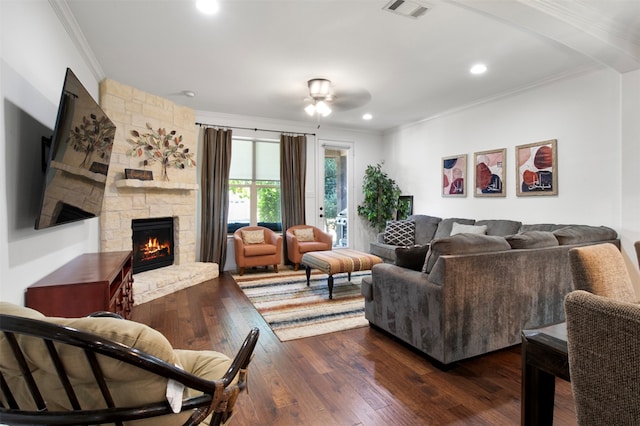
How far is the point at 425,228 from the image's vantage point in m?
5.47

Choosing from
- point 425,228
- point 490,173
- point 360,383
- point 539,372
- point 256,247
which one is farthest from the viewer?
point 425,228

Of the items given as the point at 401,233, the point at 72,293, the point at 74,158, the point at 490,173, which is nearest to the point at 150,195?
the point at 74,158

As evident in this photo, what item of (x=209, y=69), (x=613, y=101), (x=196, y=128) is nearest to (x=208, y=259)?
(x=196, y=128)

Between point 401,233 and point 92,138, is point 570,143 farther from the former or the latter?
point 92,138

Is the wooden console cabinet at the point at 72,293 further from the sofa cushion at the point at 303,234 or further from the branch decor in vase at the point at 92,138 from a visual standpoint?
the sofa cushion at the point at 303,234

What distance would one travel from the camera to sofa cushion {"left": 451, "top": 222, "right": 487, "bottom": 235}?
4.45 metres

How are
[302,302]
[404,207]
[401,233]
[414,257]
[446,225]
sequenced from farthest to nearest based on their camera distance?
[404,207] < [401,233] < [446,225] < [302,302] < [414,257]

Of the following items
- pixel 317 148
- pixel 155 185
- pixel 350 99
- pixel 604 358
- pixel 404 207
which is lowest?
pixel 604 358

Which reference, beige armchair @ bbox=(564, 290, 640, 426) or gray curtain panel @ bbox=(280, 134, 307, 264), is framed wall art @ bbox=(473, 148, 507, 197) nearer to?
gray curtain panel @ bbox=(280, 134, 307, 264)

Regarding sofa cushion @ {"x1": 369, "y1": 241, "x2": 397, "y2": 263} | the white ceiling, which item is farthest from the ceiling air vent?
sofa cushion @ {"x1": 369, "y1": 241, "x2": 397, "y2": 263}

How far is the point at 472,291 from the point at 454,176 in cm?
349

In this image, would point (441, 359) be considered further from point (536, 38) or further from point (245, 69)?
point (245, 69)

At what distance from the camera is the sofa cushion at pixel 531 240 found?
→ 7.98 ft

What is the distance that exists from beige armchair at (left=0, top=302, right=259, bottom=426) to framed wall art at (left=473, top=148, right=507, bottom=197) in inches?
190
